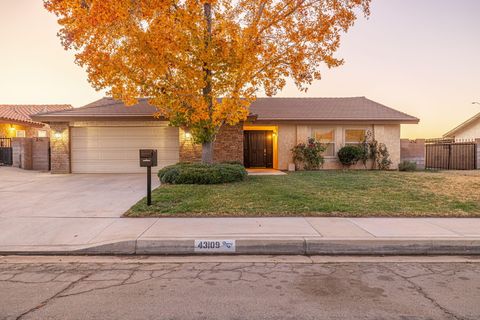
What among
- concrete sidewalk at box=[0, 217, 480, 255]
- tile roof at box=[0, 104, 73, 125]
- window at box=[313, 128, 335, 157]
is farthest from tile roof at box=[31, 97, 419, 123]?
tile roof at box=[0, 104, 73, 125]

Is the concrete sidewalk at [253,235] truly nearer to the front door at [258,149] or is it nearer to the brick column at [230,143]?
the brick column at [230,143]

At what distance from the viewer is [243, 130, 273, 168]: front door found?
69.7 feet

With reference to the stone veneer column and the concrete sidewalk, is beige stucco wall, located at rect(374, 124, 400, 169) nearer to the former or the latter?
the concrete sidewalk

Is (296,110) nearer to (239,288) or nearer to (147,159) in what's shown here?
(147,159)

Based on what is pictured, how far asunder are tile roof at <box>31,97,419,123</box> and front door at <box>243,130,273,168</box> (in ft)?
5.47

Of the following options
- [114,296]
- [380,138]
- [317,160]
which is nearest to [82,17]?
[114,296]

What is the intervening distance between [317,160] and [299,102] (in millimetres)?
5425

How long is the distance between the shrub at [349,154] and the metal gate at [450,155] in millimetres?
6096

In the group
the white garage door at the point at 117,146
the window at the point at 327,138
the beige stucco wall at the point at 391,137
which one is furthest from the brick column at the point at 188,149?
the beige stucco wall at the point at 391,137

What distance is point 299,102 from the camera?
22.6 meters

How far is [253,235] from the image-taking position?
571 cm

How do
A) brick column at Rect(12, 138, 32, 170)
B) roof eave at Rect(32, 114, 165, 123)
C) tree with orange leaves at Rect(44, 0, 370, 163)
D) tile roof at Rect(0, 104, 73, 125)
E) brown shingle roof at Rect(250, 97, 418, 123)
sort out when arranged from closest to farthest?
tree with orange leaves at Rect(44, 0, 370, 163) < roof eave at Rect(32, 114, 165, 123) < brick column at Rect(12, 138, 32, 170) < brown shingle roof at Rect(250, 97, 418, 123) < tile roof at Rect(0, 104, 73, 125)

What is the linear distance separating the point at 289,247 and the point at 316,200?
381 centimetres

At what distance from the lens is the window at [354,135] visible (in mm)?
19766
